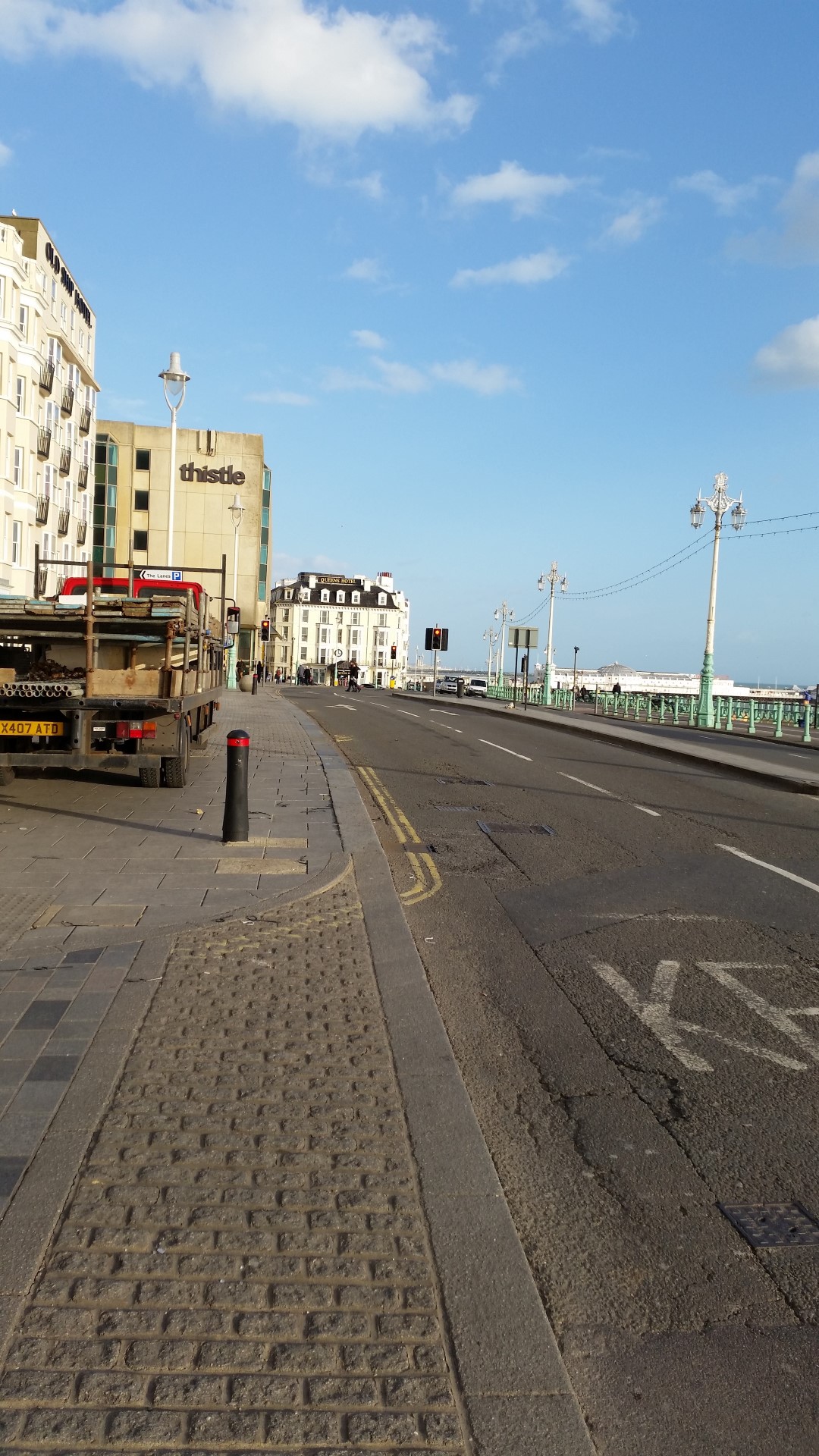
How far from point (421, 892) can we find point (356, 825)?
7.78 ft

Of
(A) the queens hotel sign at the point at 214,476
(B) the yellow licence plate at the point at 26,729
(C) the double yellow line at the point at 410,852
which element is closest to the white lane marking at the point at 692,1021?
(C) the double yellow line at the point at 410,852

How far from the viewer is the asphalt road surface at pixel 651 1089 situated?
2.82 m

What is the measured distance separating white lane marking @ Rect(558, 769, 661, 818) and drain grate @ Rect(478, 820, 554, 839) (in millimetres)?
1868

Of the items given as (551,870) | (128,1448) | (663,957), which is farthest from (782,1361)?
(551,870)

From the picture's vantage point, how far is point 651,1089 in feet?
15.1

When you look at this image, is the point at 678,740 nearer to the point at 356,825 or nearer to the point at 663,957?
the point at 356,825

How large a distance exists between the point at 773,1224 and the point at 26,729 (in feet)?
28.3

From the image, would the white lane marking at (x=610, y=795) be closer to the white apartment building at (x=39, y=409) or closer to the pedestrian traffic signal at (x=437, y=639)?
the white apartment building at (x=39, y=409)

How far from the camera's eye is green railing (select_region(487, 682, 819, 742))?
120ft

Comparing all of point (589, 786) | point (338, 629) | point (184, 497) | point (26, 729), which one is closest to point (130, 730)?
point (26, 729)

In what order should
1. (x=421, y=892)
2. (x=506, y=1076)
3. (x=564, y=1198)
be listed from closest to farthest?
(x=564, y=1198), (x=506, y=1076), (x=421, y=892)

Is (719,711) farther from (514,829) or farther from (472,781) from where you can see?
(514,829)

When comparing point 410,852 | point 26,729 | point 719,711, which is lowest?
point 410,852

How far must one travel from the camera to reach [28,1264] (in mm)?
3047
